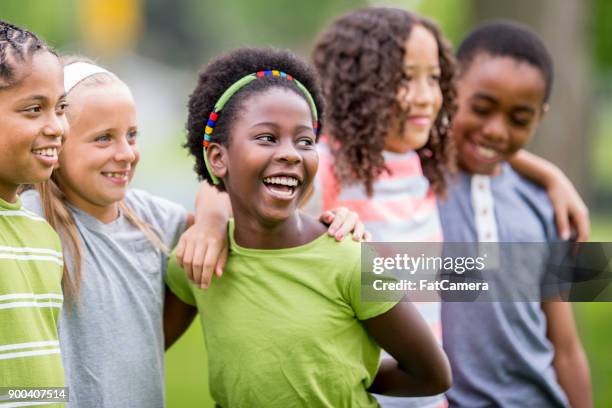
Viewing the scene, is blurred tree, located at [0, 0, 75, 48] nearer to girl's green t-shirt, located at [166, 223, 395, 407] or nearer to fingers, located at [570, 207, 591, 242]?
fingers, located at [570, 207, 591, 242]

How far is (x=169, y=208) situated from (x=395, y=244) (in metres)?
0.80

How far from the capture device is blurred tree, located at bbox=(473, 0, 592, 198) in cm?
704

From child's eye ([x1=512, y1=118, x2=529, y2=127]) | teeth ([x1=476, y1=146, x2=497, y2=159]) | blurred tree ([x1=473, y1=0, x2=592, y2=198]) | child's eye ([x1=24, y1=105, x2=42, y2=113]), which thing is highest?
blurred tree ([x1=473, y1=0, x2=592, y2=198])

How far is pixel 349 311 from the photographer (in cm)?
262

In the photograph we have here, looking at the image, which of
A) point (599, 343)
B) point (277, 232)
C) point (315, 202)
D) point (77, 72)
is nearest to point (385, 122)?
point (315, 202)

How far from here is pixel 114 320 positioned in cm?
267

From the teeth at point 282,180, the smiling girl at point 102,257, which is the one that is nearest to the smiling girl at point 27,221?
the smiling girl at point 102,257

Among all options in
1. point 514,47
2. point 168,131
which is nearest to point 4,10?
point 514,47

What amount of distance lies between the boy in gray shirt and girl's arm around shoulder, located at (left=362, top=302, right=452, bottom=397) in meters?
0.57

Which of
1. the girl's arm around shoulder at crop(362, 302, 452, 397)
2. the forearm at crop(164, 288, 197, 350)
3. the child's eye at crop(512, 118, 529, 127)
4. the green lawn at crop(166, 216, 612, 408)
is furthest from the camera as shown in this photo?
the green lawn at crop(166, 216, 612, 408)

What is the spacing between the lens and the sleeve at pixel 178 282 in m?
2.85

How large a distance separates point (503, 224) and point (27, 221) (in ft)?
6.05

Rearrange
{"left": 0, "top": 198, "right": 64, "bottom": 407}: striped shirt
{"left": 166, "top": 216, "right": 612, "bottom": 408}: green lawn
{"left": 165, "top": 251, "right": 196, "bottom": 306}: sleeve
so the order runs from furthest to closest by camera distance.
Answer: {"left": 166, "top": 216, "right": 612, "bottom": 408}: green lawn < {"left": 165, "top": 251, "right": 196, "bottom": 306}: sleeve < {"left": 0, "top": 198, "right": 64, "bottom": 407}: striped shirt

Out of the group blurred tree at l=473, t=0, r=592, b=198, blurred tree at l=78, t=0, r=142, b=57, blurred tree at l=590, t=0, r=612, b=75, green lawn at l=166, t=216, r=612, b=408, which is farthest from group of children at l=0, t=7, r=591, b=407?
blurred tree at l=78, t=0, r=142, b=57
